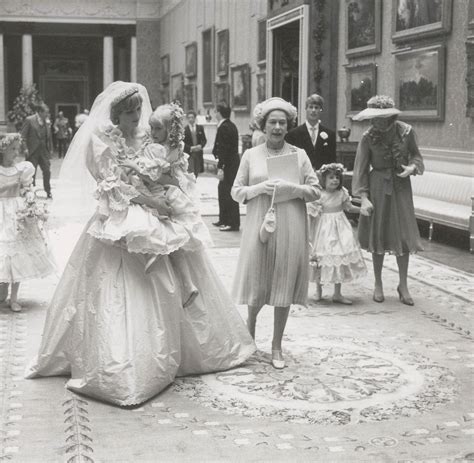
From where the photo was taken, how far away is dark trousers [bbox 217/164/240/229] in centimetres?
1204

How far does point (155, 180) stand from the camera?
4816mm

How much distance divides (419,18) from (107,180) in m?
8.74

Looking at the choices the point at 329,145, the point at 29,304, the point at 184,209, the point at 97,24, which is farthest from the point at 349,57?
the point at 97,24

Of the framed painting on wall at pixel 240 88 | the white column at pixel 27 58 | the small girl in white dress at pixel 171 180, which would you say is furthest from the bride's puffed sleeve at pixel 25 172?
the white column at pixel 27 58

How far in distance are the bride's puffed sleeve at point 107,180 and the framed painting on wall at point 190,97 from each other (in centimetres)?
2368

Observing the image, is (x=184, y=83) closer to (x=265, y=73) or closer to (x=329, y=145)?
(x=265, y=73)

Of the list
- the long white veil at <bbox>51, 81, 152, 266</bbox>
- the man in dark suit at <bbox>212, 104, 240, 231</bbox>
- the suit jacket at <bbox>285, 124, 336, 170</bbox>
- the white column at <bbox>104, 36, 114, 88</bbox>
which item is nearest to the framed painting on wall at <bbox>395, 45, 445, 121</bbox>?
the man in dark suit at <bbox>212, 104, 240, 231</bbox>

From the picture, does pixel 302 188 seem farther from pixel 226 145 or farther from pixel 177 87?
pixel 177 87

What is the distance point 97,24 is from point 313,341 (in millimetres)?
31911

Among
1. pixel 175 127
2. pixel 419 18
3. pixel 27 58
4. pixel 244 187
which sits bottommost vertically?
pixel 244 187

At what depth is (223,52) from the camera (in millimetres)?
24297

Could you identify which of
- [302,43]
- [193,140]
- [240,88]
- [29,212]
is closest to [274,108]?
[29,212]

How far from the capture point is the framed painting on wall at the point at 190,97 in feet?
93.5

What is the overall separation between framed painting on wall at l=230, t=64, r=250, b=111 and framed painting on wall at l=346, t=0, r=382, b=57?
22.4 feet
